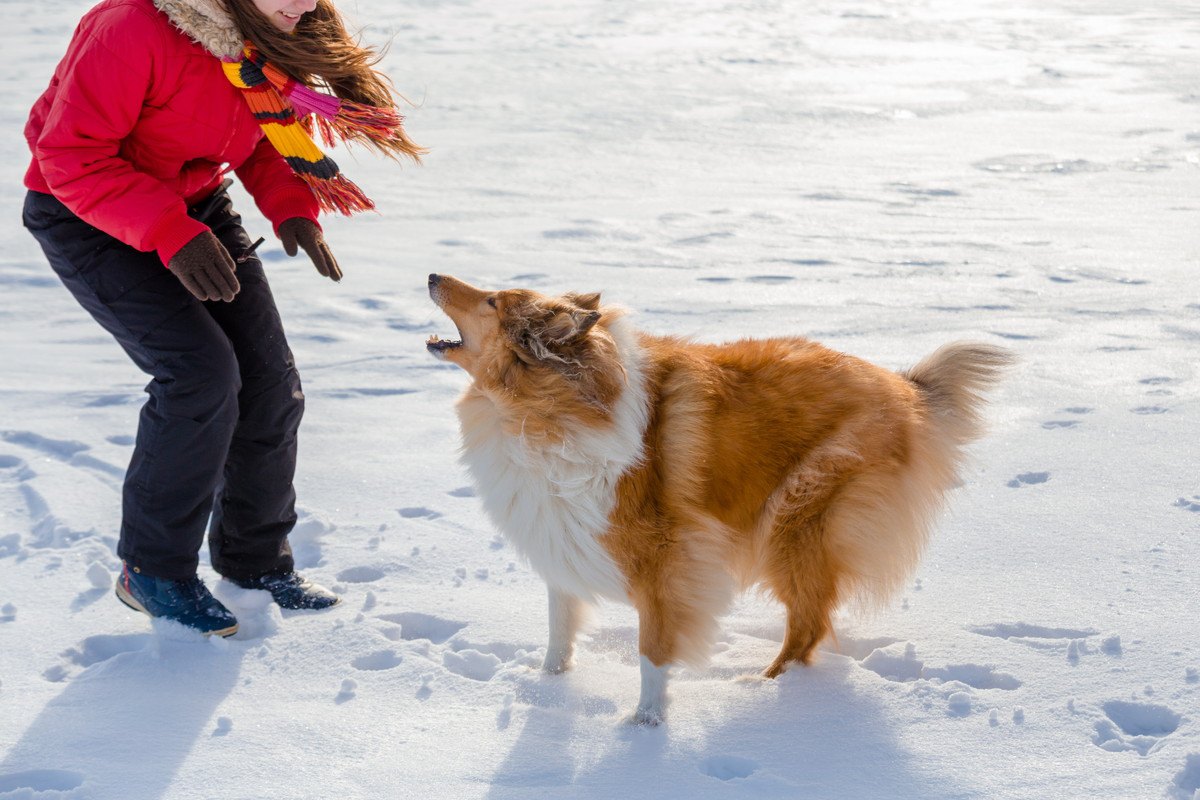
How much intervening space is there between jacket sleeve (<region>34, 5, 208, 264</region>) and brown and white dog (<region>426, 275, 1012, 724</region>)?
31.3 inches

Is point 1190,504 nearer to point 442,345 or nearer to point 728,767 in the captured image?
point 728,767

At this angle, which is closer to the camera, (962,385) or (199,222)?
(199,222)

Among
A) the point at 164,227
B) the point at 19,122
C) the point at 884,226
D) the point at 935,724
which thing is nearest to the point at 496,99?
the point at 19,122

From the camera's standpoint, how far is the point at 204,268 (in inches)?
112

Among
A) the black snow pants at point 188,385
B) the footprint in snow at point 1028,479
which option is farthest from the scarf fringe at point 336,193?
the footprint in snow at point 1028,479

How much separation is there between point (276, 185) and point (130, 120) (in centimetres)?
62

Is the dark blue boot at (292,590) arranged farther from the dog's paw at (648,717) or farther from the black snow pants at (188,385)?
the dog's paw at (648,717)

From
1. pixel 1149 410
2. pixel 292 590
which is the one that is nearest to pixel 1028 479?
pixel 1149 410

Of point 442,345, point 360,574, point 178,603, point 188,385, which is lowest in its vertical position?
point 360,574

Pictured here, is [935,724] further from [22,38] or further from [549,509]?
[22,38]

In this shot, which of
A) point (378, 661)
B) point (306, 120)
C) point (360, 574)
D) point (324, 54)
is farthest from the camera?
point (360, 574)

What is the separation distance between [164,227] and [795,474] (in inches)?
A: 69.4

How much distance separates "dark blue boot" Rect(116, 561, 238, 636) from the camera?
3135 mm

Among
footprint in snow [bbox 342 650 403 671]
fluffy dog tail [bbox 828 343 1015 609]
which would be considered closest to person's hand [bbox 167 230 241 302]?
footprint in snow [bbox 342 650 403 671]
